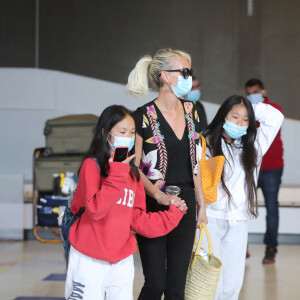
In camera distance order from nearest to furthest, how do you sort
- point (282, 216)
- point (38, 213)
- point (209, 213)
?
point (209, 213)
point (38, 213)
point (282, 216)

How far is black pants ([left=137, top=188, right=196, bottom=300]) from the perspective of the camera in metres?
2.89

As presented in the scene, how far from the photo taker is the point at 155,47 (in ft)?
26.2

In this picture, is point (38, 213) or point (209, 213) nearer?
point (209, 213)

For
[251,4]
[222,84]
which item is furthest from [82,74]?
[251,4]

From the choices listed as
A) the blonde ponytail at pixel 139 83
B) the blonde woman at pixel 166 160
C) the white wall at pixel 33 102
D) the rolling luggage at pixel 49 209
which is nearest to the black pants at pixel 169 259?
the blonde woman at pixel 166 160

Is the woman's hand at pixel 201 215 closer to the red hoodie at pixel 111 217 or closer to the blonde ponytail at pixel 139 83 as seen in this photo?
the red hoodie at pixel 111 217

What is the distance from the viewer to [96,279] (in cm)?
261

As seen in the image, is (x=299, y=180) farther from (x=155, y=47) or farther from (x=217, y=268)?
(x=217, y=268)

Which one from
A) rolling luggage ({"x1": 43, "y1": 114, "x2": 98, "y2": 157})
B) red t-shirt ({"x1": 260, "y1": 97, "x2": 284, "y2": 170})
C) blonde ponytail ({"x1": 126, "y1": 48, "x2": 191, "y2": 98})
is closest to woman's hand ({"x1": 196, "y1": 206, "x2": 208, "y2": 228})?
blonde ponytail ({"x1": 126, "y1": 48, "x2": 191, "y2": 98})

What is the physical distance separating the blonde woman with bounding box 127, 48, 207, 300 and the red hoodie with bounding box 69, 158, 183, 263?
0.41 ft

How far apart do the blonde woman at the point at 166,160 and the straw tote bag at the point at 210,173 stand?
0.43ft

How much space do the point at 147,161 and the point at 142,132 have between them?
13 centimetres

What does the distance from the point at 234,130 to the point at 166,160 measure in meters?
0.60

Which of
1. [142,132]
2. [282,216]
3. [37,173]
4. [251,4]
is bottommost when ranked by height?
[282,216]
